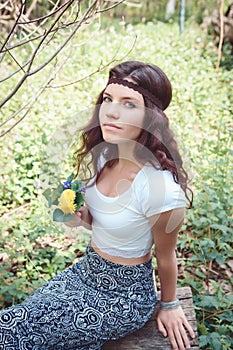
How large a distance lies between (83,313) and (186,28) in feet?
27.3

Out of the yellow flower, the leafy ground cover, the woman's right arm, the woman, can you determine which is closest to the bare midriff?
the woman

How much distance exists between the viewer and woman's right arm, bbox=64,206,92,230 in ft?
5.98

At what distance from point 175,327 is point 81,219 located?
50 centimetres

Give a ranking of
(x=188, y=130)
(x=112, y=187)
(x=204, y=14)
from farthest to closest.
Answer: (x=204, y=14) → (x=188, y=130) → (x=112, y=187)

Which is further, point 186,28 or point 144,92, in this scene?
point 186,28

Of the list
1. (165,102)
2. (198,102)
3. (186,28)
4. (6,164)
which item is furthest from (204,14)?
(165,102)

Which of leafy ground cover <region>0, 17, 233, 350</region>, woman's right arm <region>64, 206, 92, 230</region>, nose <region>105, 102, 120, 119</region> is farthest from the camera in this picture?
leafy ground cover <region>0, 17, 233, 350</region>

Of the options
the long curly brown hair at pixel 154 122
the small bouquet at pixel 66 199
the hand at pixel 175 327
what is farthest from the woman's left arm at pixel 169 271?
the small bouquet at pixel 66 199

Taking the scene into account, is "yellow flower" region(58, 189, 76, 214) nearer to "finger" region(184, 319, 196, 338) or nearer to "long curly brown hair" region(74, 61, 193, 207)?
"long curly brown hair" region(74, 61, 193, 207)

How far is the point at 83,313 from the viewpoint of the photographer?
1.77 metres

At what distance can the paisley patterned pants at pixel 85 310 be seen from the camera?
172 centimetres

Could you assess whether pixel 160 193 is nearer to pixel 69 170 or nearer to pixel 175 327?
pixel 175 327

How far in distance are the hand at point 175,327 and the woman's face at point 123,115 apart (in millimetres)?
654

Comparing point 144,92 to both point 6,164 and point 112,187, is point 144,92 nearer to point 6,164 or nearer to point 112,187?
point 112,187
